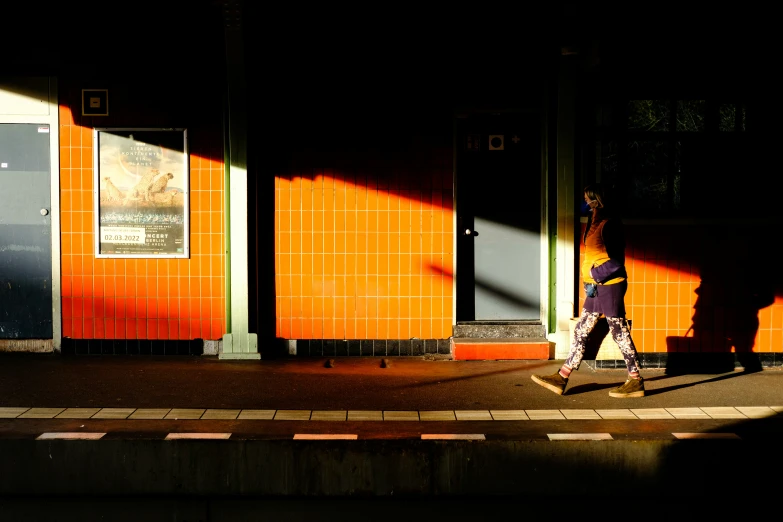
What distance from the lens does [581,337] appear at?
701 cm

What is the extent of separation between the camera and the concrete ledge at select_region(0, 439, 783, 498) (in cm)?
555

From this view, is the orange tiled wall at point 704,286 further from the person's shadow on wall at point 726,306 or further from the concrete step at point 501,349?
the concrete step at point 501,349

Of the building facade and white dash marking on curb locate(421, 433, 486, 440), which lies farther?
the building facade

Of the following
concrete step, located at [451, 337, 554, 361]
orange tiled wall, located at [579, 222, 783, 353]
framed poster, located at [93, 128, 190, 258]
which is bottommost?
concrete step, located at [451, 337, 554, 361]

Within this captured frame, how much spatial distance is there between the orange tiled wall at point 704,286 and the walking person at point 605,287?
135cm

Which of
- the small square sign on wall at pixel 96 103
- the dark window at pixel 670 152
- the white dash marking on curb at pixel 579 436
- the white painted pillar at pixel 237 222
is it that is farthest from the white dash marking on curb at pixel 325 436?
the small square sign on wall at pixel 96 103

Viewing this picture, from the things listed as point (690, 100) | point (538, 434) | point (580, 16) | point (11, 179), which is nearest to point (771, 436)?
point (538, 434)

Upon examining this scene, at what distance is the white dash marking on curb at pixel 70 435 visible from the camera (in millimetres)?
Answer: 5613

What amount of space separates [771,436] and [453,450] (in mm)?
2259

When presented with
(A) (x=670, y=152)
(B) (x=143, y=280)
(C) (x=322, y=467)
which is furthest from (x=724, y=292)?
(B) (x=143, y=280)

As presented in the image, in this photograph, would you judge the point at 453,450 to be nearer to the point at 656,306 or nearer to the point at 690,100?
the point at 656,306

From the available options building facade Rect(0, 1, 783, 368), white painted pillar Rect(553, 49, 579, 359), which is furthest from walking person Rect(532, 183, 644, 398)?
white painted pillar Rect(553, 49, 579, 359)

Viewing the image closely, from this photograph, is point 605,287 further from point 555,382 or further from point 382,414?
point 382,414

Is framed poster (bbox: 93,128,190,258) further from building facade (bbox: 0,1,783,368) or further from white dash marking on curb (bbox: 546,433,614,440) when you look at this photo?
white dash marking on curb (bbox: 546,433,614,440)
